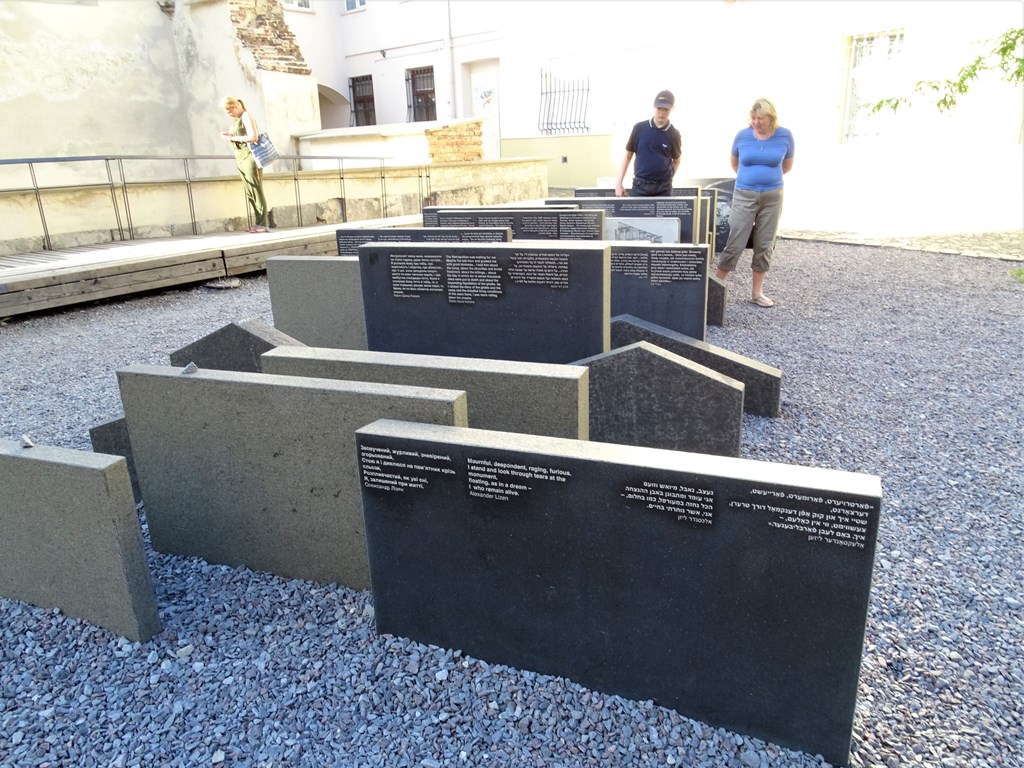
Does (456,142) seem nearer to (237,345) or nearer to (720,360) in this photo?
(720,360)

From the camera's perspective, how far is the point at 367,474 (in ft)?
8.70

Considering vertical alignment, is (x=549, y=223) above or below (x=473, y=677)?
above

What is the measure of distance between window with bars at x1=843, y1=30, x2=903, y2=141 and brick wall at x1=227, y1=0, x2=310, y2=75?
449 inches

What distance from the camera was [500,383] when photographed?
306 centimetres

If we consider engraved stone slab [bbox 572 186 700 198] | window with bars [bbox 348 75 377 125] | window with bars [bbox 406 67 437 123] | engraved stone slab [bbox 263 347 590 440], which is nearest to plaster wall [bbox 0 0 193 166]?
window with bars [bbox 406 67 437 123]

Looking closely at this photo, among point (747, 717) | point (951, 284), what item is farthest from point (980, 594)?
point (951, 284)

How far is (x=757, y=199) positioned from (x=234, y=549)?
233 inches

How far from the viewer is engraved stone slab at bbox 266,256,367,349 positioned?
20.9ft

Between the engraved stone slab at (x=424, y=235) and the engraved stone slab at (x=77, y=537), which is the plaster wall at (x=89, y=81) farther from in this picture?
the engraved stone slab at (x=77, y=537)

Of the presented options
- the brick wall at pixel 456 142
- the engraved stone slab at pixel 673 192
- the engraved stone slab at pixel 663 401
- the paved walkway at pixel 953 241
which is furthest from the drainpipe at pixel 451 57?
the engraved stone slab at pixel 663 401

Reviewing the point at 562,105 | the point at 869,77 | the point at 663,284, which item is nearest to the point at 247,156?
the point at 663,284

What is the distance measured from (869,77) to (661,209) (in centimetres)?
871

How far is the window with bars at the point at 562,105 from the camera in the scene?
19578 mm

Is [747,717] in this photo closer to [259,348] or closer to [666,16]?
[259,348]
